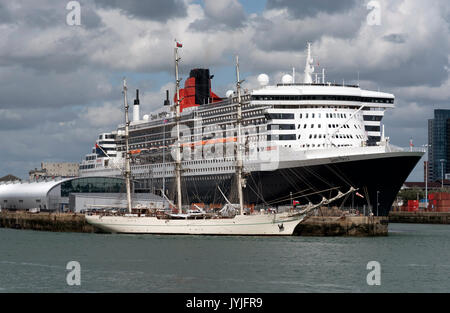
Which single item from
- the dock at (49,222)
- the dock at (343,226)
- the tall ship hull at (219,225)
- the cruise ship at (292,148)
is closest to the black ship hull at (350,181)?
the cruise ship at (292,148)

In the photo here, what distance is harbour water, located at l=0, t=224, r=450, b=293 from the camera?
130 ft

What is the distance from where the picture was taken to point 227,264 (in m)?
46.8

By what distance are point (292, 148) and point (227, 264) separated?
116ft

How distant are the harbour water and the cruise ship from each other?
9079 mm

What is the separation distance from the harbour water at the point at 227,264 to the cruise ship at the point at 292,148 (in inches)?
357

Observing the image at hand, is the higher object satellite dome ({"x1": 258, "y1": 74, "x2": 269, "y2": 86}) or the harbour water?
satellite dome ({"x1": 258, "y1": 74, "x2": 269, "y2": 86})

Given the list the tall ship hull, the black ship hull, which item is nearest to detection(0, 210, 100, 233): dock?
the tall ship hull

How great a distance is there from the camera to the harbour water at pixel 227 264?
39562 millimetres

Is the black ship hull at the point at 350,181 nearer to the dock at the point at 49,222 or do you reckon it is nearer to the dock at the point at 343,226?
the dock at the point at 343,226

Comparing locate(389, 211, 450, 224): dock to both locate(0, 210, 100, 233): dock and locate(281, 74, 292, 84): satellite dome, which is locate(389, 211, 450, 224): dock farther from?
locate(0, 210, 100, 233): dock

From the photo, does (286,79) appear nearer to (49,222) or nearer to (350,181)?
(350,181)
